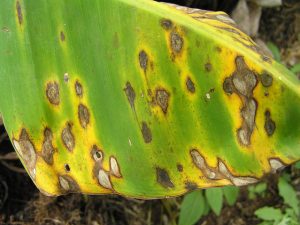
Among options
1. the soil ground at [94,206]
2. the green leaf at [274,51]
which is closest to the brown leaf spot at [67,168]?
the soil ground at [94,206]

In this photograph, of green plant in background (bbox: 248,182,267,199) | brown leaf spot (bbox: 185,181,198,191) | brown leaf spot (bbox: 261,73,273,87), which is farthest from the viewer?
green plant in background (bbox: 248,182,267,199)

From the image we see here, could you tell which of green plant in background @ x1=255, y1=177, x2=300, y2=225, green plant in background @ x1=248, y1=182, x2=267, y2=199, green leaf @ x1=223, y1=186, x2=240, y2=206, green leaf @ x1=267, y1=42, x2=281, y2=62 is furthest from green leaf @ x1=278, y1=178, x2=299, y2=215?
green leaf @ x1=267, y1=42, x2=281, y2=62

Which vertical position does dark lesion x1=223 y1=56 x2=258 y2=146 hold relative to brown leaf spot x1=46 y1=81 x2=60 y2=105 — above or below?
above

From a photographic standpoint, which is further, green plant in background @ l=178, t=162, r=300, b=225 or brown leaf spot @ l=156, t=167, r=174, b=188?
green plant in background @ l=178, t=162, r=300, b=225

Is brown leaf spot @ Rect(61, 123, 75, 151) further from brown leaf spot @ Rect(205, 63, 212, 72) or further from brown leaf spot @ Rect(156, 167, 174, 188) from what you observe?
brown leaf spot @ Rect(205, 63, 212, 72)

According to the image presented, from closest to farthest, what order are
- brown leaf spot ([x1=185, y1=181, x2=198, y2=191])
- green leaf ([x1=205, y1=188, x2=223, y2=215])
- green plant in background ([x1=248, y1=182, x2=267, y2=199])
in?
brown leaf spot ([x1=185, y1=181, x2=198, y2=191]), green leaf ([x1=205, y1=188, x2=223, y2=215]), green plant in background ([x1=248, y1=182, x2=267, y2=199])

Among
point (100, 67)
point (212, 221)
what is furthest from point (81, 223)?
point (100, 67)

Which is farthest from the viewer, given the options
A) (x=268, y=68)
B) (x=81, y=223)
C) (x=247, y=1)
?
(x=247, y=1)

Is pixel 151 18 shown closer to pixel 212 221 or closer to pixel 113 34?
pixel 113 34
